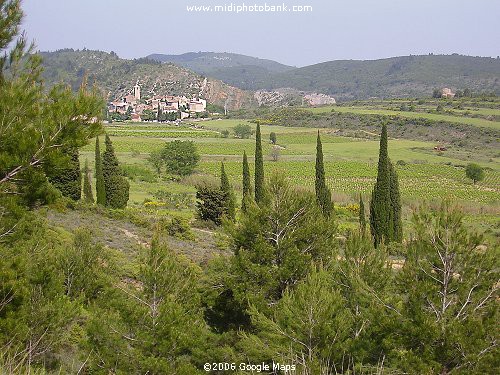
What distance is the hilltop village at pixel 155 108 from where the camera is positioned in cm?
14050

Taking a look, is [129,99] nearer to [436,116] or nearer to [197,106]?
[197,106]

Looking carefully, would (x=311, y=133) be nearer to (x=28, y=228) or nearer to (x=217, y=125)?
(x=217, y=125)

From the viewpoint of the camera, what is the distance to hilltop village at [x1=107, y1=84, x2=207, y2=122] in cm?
14050

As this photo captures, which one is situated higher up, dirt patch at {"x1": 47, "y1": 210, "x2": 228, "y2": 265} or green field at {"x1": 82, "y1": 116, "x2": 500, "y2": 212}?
dirt patch at {"x1": 47, "y1": 210, "x2": 228, "y2": 265}

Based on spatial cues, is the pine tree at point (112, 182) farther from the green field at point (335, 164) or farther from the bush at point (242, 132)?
the bush at point (242, 132)

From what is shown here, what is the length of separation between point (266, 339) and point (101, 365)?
11.5ft

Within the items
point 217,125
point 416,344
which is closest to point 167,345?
point 416,344

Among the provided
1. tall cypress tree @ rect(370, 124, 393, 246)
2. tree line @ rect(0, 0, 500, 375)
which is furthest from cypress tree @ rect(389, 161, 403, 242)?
tree line @ rect(0, 0, 500, 375)

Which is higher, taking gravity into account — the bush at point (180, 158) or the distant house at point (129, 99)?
the distant house at point (129, 99)

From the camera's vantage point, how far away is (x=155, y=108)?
15475 cm

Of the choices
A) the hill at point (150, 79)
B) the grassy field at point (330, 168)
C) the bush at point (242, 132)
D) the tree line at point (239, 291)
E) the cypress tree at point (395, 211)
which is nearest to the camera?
the tree line at point (239, 291)

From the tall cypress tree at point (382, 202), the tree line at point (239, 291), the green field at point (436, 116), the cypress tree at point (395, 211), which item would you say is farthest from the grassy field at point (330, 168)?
the tree line at point (239, 291)

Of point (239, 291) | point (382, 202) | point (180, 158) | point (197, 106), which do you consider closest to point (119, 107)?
point (197, 106)

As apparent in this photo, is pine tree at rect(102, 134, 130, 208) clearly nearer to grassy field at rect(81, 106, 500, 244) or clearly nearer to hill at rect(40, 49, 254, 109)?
grassy field at rect(81, 106, 500, 244)
